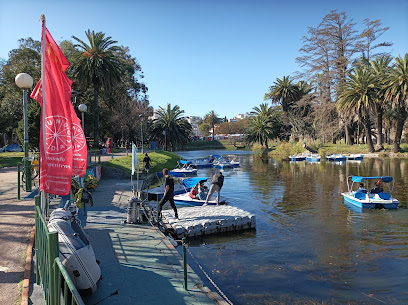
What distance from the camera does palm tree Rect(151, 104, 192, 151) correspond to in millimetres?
67938

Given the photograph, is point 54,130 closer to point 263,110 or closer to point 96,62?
point 96,62

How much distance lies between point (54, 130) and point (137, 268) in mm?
3646

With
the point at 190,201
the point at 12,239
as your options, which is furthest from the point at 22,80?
the point at 190,201

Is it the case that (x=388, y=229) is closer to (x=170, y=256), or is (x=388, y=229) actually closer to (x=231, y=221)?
(x=231, y=221)

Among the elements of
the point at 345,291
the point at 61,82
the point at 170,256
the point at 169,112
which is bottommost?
the point at 345,291

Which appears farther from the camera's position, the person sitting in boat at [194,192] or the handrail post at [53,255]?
the person sitting in boat at [194,192]

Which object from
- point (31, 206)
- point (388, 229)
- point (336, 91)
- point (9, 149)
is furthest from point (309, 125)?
point (31, 206)

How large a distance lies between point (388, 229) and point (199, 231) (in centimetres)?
776

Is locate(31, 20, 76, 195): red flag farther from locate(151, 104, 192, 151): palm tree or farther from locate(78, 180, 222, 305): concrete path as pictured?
locate(151, 104, 192, 151): palm tree

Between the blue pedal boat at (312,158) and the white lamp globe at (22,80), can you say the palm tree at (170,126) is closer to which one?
the blue pedal boat at (312,158)

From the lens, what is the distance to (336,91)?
66.3 metres

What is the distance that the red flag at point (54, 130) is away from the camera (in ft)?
20.6

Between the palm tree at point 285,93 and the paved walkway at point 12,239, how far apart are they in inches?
2815

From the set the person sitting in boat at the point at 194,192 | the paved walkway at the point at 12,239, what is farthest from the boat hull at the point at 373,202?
the paved walkway at the point at 12,239
